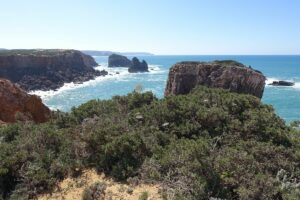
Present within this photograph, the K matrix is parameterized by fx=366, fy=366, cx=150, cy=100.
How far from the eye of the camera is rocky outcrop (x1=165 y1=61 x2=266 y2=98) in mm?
21344

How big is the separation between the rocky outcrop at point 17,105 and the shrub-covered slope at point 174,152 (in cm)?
383

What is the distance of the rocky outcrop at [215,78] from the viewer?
21.3m

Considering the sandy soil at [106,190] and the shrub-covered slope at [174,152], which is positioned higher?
the shrub-covered slope at [174,152]

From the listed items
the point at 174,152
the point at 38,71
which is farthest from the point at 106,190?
the point at 38,71

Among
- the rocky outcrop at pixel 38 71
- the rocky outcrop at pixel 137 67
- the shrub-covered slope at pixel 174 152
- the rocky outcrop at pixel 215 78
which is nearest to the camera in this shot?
the shrub-covered slope at pixel 174 152

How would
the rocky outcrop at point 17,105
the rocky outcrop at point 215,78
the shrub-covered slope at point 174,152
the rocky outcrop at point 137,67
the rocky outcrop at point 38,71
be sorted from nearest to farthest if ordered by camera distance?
the shrub-covered slope at point 174,152 < the rocky outcrop at point 17,105 < the rocky outcrop at point 215,78 < the rocky outcrop at point 38,71 < the rocky outcrop at point 137,67

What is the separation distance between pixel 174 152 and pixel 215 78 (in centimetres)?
1384

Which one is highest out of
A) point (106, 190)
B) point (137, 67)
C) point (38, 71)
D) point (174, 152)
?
point (174, 152)

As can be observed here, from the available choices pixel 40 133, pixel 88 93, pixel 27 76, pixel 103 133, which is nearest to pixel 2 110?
pixel 40 133

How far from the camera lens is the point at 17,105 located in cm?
1675

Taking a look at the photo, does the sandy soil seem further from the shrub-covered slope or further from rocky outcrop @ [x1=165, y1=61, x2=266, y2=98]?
rocky outcrop @ [x1=165, y1=61, x2=266, y2=98]

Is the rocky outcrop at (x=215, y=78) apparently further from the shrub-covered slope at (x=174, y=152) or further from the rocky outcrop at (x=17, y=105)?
the rocky outcrop at (x=17, y=105)

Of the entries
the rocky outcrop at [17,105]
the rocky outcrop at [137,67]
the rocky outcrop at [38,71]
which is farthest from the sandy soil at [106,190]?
the rocky outcrop at [137,67]

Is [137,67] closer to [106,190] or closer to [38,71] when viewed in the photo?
[38,71]
